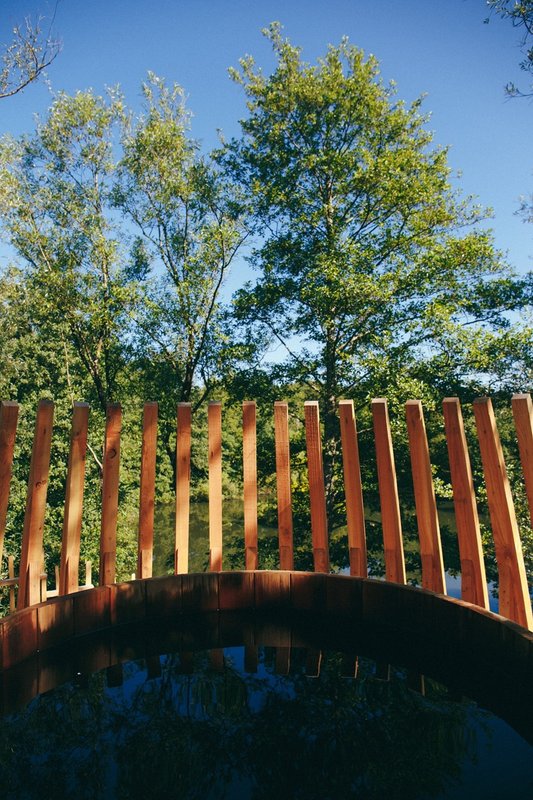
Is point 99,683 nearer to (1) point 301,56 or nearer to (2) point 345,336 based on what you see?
(2) point 345,336

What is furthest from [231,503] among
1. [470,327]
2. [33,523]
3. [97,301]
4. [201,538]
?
[33,523]

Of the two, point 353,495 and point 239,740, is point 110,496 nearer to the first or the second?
point 353,495

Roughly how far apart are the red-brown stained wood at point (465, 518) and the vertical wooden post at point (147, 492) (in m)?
1.04

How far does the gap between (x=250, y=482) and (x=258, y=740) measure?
1.03m

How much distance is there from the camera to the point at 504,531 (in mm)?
1569

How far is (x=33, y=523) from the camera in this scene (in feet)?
5.49

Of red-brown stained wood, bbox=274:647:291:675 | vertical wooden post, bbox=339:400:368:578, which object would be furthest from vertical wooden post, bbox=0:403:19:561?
vertical wooden post, bbox=339:400:368:578

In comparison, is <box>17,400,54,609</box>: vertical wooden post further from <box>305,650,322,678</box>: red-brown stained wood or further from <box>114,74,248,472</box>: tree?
<box>114,74,248,472</box>: tree

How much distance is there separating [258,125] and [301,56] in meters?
2.00

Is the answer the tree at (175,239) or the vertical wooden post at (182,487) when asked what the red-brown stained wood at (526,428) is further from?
the tree at (175,239)

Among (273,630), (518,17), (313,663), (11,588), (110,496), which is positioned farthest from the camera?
(11,588)

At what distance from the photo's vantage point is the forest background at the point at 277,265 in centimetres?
1084

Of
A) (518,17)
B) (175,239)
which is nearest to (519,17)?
(518,17)

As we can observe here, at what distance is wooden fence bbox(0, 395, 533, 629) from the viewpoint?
1.57 m
